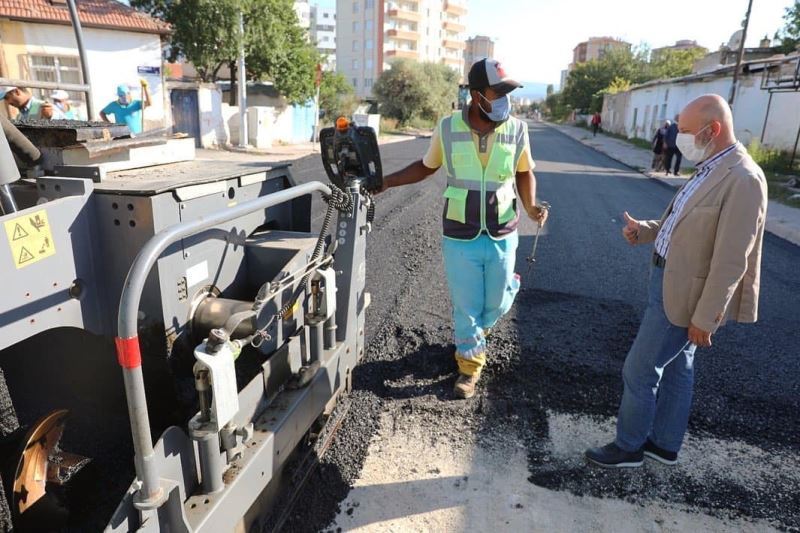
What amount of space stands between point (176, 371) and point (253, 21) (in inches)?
871

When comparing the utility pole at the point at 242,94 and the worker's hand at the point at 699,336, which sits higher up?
the utility pole at the point at 242,94

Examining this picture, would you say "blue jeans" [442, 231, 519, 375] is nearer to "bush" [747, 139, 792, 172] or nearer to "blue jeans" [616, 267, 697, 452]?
"blue jeans" [616, 267, 697, 452]

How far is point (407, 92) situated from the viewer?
40688mm

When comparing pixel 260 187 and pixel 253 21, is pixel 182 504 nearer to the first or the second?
pixel 260 187

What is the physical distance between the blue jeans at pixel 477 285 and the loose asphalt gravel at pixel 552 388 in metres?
0.34

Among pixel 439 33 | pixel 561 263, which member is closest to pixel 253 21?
pixel 561 263

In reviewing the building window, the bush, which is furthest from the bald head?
the building window

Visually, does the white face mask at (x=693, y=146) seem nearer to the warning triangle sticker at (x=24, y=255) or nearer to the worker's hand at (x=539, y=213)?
the worker's hand at (x=539, y=213)

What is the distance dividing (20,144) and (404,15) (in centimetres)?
7655

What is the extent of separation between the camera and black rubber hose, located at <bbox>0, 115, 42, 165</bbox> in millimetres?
2072

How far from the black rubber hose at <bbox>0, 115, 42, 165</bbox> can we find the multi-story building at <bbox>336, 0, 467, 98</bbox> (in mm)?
70034

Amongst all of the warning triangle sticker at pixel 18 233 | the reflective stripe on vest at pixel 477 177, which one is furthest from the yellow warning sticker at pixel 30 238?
the reflective stripe on vest at pixel 477 177

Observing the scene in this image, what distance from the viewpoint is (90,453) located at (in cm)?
273

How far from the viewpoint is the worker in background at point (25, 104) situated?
4.38 metres
